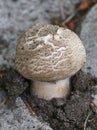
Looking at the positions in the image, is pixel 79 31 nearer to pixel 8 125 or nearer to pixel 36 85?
pixel 36 85

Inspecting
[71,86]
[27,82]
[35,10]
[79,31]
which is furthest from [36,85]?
[35,10]

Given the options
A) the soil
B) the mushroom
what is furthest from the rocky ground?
the mushroom

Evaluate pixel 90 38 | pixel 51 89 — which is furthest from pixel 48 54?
pixel 90 38

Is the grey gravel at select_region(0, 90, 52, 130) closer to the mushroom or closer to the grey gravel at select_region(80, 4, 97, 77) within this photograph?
the mushroom

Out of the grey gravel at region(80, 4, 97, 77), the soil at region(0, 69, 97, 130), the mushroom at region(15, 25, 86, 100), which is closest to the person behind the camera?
the mushroom at region(15, 25, 86, 100)

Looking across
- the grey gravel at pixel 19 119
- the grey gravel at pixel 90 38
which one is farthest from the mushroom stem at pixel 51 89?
the grey gravel at pixel 90 38

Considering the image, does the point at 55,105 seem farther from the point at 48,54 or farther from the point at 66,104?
the point at 48,54

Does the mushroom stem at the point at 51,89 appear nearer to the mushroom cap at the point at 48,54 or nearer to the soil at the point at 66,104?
the soil at the point at 66,104
